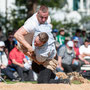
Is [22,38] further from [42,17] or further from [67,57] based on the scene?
[67,57]

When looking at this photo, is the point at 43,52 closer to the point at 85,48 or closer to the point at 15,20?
the point at 85,48

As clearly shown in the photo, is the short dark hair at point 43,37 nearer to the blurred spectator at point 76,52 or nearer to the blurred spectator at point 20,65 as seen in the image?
the blurred spectator at point 20,65

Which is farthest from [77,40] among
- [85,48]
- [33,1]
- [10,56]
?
[33,1]

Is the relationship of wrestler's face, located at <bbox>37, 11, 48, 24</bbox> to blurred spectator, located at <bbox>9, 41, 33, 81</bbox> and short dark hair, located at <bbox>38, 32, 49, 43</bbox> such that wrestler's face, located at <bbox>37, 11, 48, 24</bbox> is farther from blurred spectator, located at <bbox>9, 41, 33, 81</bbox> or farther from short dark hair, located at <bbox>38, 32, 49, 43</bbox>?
blurred spectator, located at <bbox>9, 41, 33, 81</bbox>

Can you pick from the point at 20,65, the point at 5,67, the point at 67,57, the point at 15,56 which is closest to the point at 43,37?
the point at 5,67

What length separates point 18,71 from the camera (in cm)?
1048

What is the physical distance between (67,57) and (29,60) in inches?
52.4

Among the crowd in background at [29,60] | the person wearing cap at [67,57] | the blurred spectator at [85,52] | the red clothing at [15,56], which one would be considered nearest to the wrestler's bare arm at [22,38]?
the crowd in background at [29,60]

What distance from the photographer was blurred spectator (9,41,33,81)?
414 inches

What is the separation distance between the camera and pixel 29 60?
11133 mm

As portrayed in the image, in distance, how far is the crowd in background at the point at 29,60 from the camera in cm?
1046

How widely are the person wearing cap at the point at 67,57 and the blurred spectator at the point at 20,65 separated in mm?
1184

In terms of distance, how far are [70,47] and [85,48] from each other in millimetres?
834

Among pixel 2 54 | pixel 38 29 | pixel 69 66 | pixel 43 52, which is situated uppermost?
pixel 38 29
